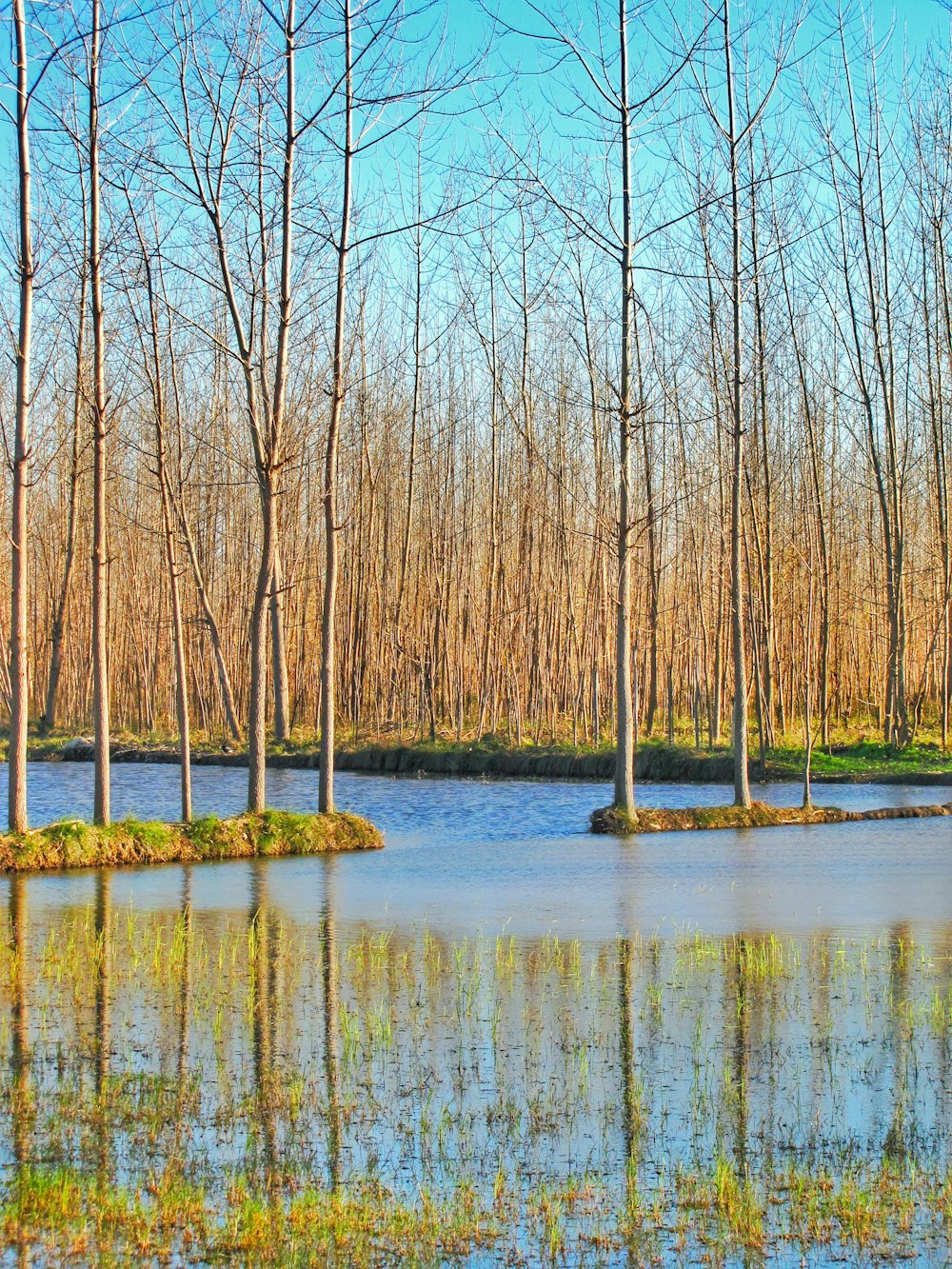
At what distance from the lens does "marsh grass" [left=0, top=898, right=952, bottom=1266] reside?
469cm

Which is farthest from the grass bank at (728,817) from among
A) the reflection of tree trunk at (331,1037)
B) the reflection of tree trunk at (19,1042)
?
the reflection of tree trunk at (19,1042)

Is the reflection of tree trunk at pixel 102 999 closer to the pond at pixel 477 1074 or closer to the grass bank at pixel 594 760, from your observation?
the pond at pixel 477 1074

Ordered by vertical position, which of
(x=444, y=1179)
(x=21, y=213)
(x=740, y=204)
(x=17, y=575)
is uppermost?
(x=740, y=204)

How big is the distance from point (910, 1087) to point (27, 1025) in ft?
14.1

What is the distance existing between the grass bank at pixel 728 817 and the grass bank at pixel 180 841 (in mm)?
2976

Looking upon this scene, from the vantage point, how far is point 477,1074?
6.61 m

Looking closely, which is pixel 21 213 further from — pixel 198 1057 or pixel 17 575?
pixel 198 1057

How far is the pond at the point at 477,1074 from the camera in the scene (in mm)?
4723

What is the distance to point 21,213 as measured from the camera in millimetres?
13586

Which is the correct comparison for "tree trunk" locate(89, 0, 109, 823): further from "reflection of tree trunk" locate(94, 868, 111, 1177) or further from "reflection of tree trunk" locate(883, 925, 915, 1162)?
"reflection of tree trunk" locate(883, 925, 915, 1162)

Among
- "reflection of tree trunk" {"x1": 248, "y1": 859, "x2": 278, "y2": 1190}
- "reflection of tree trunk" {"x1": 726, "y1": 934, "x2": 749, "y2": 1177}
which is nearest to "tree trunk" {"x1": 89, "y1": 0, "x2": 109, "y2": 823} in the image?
"reflection of tree trunk" {"x1": 248, "y1": 859, "x2": 278, "y2": 1190}

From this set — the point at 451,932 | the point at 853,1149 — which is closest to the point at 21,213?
the point at 451,932

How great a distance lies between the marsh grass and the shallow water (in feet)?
5.26

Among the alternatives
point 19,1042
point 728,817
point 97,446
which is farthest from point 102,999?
point 728,817
